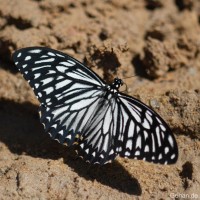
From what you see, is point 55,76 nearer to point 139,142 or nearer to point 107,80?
point 107,80

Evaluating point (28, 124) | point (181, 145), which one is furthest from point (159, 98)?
point (28, 124)

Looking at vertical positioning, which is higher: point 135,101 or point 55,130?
point 135,101

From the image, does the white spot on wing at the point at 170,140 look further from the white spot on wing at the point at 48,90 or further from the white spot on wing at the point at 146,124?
the white spot on wing at the point at 48,90

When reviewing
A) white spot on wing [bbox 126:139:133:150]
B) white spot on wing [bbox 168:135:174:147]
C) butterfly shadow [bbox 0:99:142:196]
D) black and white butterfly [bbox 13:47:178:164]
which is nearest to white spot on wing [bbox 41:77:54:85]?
black and white butterfly [bbox 13:47:178:164]

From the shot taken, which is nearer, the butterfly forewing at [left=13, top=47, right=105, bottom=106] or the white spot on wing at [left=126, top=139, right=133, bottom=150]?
the white spot on wing at [left=126, top=139, right=133, bottom=150]

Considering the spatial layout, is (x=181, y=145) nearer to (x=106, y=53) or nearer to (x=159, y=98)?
(x=159, y=98)

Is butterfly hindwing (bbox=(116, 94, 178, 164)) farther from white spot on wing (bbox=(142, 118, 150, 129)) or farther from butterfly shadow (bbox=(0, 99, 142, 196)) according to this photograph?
butterfly shadow (bbox=(0, 99, 142, 196))

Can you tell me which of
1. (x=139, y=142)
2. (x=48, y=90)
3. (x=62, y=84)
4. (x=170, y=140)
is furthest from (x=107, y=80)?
(x=170, y=140)
